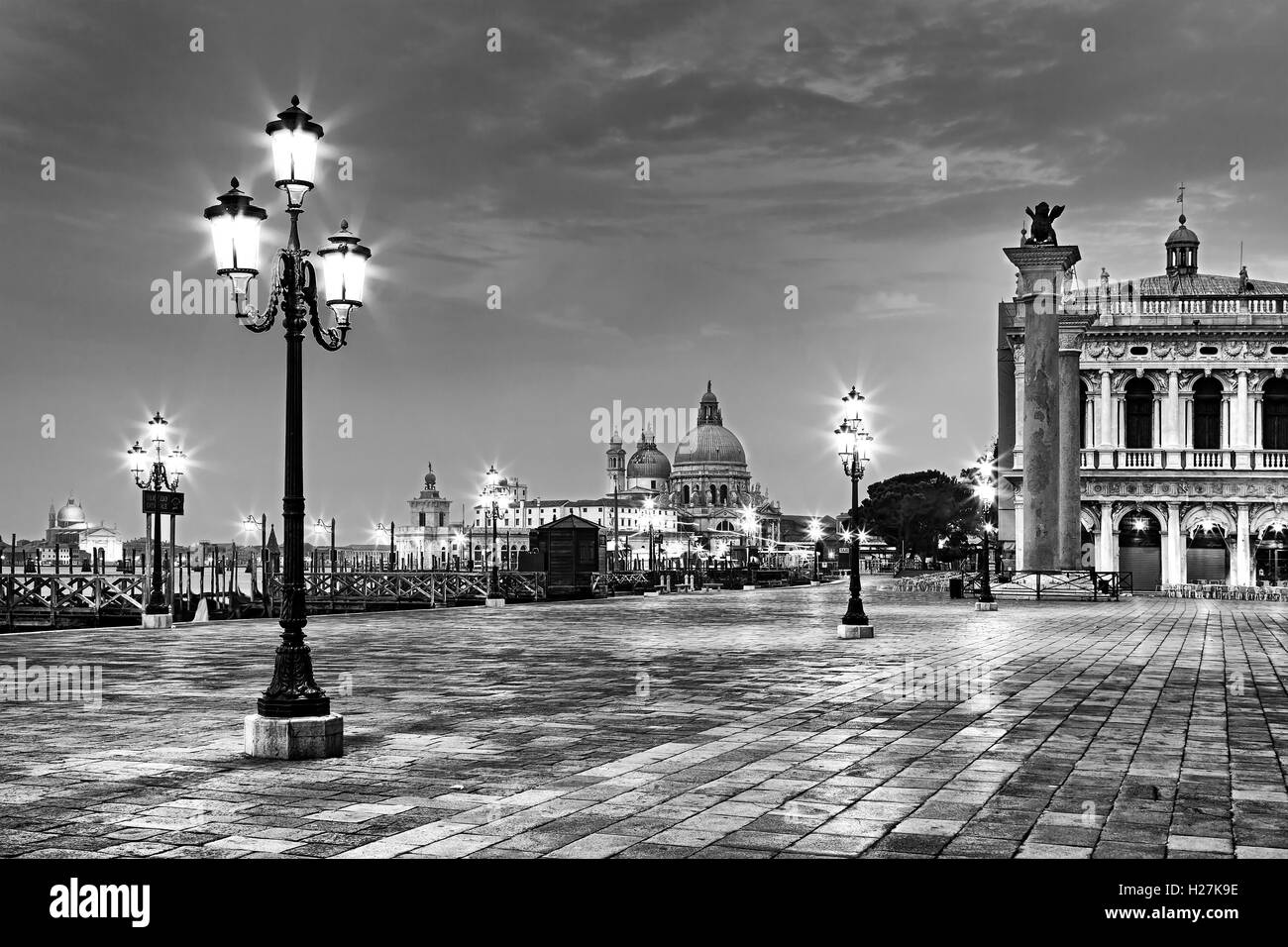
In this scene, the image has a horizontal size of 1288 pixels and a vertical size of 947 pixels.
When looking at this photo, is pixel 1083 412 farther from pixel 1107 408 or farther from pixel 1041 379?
pixel 1041 379

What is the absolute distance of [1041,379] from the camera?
44.1 m

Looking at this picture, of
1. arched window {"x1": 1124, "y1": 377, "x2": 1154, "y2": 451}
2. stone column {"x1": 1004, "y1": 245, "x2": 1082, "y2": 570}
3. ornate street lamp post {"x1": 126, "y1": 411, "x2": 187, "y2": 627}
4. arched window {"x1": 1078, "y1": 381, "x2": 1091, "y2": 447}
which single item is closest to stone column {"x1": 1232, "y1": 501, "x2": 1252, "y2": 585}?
arched window {"x1": 1124, "y1": 377, "x2": 1154, "y2": 451}

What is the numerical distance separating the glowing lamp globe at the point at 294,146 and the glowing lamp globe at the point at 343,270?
103 centimetres

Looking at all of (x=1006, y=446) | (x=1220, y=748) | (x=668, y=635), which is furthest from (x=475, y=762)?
(x=1006, y=446)

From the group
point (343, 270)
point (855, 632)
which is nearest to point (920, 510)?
point (855, 632)

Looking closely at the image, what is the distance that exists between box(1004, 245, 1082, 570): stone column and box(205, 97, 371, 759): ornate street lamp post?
3604cm

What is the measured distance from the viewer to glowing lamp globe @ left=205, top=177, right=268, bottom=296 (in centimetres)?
1090

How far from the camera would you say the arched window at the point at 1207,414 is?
59531 millimetres

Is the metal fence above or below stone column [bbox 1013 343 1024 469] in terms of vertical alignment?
below

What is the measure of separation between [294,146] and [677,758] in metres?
5.64

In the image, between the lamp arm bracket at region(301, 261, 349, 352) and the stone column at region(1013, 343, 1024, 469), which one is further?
the stone column at region(1013, 343, 1024, 469)

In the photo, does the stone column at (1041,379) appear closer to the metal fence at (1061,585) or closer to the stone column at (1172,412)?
the metal fence at (1061,585)

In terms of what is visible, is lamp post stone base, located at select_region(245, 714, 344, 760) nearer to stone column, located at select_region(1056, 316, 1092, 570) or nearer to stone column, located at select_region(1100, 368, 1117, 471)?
stone column, located at select_region(1056, 316, 1092, 570)

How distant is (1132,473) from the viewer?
58781 millimetres
